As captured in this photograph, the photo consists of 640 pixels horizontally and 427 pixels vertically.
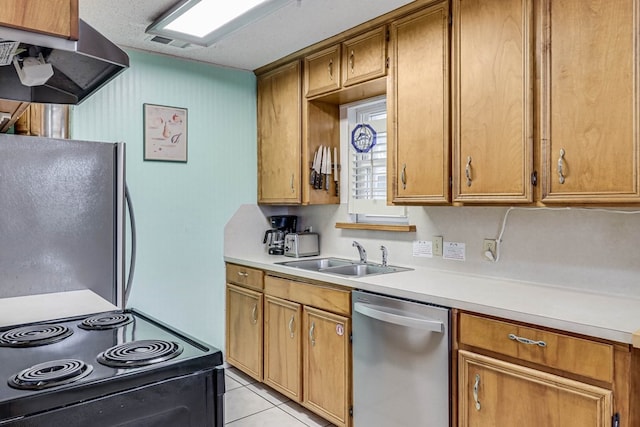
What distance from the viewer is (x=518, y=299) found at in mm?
1829

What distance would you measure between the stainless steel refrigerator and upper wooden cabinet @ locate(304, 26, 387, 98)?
4.43ft

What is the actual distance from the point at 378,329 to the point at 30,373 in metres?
1.50

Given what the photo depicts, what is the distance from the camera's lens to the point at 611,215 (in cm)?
192

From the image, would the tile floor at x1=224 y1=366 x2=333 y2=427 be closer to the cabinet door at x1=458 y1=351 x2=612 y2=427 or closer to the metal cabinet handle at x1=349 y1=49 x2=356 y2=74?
the cabinet door at x1=458 y1=351 x2=612 y2=427

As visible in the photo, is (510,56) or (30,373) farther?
(510,56)

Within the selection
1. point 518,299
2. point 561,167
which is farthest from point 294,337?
point 561,167

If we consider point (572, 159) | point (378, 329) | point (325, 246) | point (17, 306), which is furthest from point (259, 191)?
point (572, 159)

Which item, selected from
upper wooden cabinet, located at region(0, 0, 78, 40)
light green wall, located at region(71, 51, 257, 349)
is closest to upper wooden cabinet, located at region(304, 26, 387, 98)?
light green wall, located at region(71, 51, 257, 349)

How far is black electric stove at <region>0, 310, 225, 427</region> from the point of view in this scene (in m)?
0.92

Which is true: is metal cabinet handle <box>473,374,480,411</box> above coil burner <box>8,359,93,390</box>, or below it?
below

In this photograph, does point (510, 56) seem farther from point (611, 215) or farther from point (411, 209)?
point (411, 209)

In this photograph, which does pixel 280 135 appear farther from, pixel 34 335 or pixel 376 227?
pixel 34 335

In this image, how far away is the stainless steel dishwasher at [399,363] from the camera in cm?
190

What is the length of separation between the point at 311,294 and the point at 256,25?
159cm
